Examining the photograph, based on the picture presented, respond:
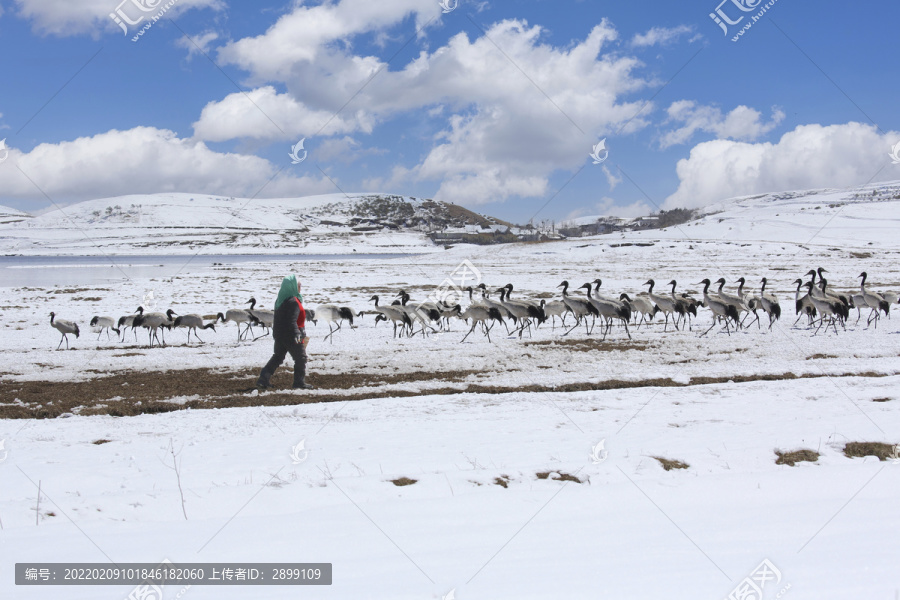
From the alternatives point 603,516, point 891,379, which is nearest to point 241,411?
point 603,516

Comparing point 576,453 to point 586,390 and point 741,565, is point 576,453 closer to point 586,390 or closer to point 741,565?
point 741,565

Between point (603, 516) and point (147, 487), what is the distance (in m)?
4.71

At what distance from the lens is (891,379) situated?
1026 cm

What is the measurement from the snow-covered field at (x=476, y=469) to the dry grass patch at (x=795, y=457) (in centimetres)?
Result: 11

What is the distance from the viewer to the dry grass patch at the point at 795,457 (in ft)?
20.6

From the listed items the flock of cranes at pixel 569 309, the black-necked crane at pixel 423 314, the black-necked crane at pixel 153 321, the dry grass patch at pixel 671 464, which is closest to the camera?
the dry grass patch at pixel 671 464

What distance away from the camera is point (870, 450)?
21.4 feet

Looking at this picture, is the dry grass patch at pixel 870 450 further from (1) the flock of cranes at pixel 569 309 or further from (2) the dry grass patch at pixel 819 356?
(1) the flock of cranes at pixel 569 309

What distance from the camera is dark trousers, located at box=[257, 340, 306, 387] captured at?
427 inches

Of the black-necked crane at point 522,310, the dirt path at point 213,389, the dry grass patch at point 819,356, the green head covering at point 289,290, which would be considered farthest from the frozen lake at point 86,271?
the dry grass patch at point 819,356

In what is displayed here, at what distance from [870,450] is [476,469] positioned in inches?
189

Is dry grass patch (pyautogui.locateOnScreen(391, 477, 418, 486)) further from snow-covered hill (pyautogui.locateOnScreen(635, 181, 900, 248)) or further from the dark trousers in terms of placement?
snow-covered hill (pyautogui.locateOnScreen(635, 181, 900, 248))

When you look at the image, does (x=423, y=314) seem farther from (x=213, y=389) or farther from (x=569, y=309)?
(x=213, y=389)

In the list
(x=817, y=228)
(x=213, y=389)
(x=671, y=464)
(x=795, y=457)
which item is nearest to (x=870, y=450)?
(x=795, y=457)
